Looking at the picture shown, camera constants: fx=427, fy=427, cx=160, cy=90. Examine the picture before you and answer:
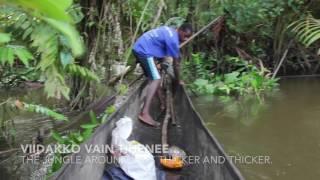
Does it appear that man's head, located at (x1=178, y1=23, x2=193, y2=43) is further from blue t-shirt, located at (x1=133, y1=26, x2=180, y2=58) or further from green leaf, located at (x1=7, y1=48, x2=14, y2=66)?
green leaf, located at (x1=7, y1=48, x2=14, y2=66)

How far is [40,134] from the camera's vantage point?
356 cm

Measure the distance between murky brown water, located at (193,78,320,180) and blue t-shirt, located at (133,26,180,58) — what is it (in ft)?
3.81

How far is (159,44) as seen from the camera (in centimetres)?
461

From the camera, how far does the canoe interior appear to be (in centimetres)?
206

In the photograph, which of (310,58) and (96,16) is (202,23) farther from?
(96,16)

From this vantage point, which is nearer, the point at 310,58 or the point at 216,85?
the point at 216,85

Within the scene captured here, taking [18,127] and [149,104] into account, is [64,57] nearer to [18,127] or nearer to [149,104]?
[149,104]

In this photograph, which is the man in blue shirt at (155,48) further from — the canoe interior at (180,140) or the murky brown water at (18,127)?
the murky brown water at (18,127)

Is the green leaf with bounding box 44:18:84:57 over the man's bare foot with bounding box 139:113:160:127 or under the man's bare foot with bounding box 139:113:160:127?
over

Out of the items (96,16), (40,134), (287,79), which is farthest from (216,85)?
(40,134)

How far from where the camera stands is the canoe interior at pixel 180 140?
2.06 metres

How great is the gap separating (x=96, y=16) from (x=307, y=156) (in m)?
2.65

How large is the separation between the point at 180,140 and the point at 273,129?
196 cm

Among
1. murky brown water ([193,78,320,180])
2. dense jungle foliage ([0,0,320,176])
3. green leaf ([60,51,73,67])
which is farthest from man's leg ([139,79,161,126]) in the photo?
green leaf ([60,51,73,67])
